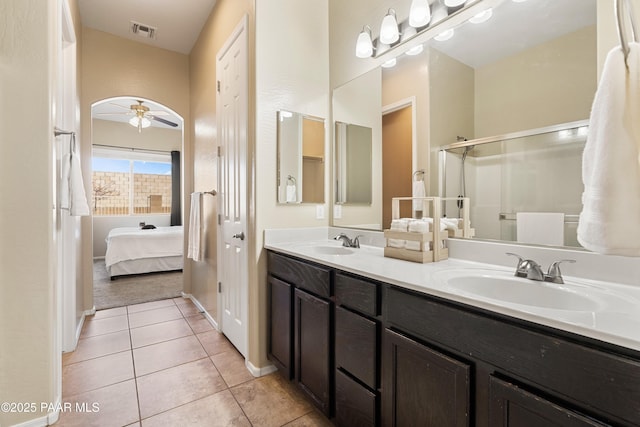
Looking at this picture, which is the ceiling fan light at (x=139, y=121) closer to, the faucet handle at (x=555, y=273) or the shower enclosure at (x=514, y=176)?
the shower enclosure at (x=514, y=176)

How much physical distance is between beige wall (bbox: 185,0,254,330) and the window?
13.5ft

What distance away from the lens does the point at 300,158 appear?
2207mm

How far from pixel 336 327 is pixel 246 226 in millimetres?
1027

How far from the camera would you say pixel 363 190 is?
217 centimetres

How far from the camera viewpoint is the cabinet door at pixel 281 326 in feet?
5.91

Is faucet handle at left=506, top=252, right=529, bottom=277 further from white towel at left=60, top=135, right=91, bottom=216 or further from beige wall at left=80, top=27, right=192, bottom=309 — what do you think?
beige wall at left=80, top=27, right=192, bottom=309

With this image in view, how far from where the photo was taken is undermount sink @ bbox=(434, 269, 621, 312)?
93 centimetres

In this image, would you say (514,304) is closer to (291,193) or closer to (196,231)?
(291,193)

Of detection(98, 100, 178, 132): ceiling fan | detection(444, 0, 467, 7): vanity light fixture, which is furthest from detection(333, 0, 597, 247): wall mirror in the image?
detection(98, 100, 178, 132): ceiling fan

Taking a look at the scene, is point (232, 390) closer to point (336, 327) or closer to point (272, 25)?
point (336, 327)

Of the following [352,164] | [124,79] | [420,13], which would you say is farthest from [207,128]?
[420,13]

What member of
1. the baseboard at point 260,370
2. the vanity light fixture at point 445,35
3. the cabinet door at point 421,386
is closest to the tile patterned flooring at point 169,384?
the baseboard at point 260,370

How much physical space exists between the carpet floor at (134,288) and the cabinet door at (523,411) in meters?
3.81

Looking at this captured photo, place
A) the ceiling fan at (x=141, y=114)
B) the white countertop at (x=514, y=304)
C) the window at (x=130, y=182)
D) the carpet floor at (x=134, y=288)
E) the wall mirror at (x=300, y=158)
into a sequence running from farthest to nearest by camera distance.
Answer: the window at (x=130, y=182)
the ceiling fan at (x=141, y=114)
the carpet floor at (x=134, y=288)
the wall mirror at (x=300, y=158)
the white countertop at (x=514, y=304)
